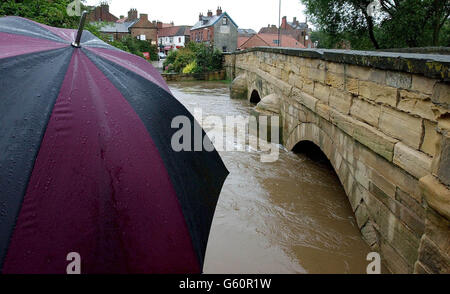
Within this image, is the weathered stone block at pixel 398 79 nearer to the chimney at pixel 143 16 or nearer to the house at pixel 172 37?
the house at pixel 172 37

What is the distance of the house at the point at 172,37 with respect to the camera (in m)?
55.8

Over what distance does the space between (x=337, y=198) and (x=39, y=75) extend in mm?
4987

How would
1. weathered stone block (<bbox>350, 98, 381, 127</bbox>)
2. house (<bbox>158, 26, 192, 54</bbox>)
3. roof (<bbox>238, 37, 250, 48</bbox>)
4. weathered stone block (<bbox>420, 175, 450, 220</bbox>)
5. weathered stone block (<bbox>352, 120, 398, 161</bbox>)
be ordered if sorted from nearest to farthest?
weathered stone block (<bbox>420, 175, 450, 220</bbox>), weathered stone block (<bbox>352, 120, 398, 161</bbox>), weathered stone block (<bbox>350, 98, 381, 127</bbox>), roof (<bbox>238, 37, 250, 48</bbox>), house (<bbox>158, 26, 192, 54</bbox>)

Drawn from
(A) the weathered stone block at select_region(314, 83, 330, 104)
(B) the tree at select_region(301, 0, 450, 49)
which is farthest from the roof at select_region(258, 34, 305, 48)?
(A) the weathered stone block at select_region(314, 83, 330, 104)

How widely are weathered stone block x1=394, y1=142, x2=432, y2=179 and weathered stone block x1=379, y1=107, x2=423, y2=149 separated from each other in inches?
2.3

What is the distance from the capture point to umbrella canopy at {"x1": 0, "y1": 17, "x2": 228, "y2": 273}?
142cm

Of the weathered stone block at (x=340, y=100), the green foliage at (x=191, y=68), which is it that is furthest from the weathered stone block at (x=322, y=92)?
the green foliage at (x=191, y=68)

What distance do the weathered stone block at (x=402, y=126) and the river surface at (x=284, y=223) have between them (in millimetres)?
1505

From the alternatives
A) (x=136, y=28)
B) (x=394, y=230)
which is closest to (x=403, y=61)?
(x=394, y=230)

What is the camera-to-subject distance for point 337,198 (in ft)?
18.9

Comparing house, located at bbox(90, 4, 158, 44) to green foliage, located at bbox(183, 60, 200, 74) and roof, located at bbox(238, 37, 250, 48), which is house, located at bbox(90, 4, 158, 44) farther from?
green foliage, located at bbox(183, 60, 200, 74)

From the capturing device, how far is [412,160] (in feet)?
9.59
